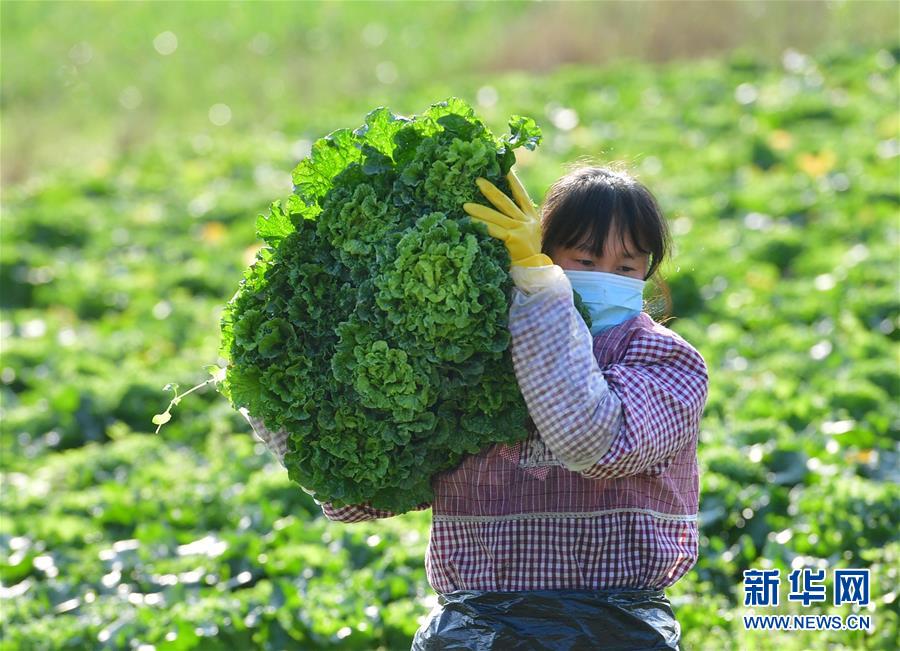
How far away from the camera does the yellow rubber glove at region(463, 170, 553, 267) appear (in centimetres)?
277

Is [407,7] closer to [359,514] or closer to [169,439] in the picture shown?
[169,439]

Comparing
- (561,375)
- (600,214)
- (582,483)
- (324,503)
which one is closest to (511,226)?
(600,214)

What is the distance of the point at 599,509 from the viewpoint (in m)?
2.86

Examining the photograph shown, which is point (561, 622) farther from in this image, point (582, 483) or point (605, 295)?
point (605, 295)

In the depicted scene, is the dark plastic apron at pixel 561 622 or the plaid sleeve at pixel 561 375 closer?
the plaid sleeve at pixel 561 375

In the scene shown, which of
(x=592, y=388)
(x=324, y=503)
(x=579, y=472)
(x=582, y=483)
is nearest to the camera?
(x=592, y=388)

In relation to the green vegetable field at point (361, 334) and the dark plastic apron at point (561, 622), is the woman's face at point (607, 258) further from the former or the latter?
the dark plastic apron at point (561, 622)

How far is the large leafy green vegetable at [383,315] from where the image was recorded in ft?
8.97

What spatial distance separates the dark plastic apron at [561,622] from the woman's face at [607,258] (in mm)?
719

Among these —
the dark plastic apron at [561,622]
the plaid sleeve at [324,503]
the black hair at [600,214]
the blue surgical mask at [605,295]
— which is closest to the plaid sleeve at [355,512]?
the plaid sleeve at [324,503]

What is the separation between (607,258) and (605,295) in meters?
0.11

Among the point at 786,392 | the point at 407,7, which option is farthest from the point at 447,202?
the point at 407,7

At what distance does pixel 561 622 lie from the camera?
110 inches

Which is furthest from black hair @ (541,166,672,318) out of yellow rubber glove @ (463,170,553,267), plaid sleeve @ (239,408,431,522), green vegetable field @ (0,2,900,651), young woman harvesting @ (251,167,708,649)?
plaid sleeve @ (239,408,431,522)
